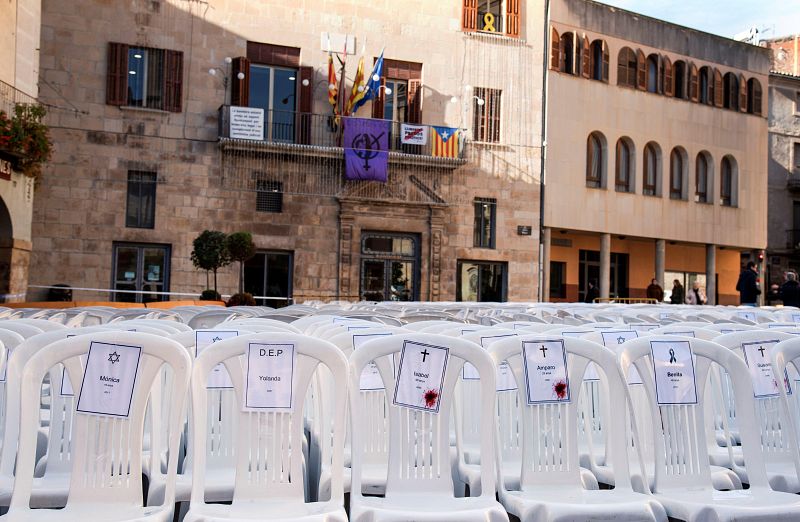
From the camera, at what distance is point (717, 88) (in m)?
27.9

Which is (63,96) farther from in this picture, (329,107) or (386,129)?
(386,129)

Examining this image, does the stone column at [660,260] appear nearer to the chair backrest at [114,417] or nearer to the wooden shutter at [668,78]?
the wooden shutter at [668,78]

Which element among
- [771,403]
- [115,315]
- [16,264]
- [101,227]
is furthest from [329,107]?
[771,403]

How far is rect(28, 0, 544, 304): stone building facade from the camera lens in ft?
67.6

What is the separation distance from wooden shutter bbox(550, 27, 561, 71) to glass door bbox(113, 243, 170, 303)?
11.9 m

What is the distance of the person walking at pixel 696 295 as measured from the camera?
26700mm

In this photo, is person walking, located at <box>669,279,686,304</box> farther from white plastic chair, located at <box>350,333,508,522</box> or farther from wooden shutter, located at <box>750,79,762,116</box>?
white plastic chair, located at <box>350,333,508,522</box>

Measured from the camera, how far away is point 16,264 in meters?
16.2

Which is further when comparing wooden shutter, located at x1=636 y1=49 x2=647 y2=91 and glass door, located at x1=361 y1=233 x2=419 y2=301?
wooden shutter, located at x1=636 y1=49 x2=647 y2=91

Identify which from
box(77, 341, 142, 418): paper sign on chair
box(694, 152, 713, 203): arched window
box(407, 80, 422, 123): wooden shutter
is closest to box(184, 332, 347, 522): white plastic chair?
box(77, 341, 142, 418): paper sign on chair

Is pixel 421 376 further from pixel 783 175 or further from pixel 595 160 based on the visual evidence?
pixel 783 175

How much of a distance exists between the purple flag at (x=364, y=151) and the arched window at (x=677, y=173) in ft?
33.9

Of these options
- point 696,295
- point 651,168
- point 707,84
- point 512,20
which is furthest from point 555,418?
point 707,84

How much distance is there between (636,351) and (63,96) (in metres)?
19.7
